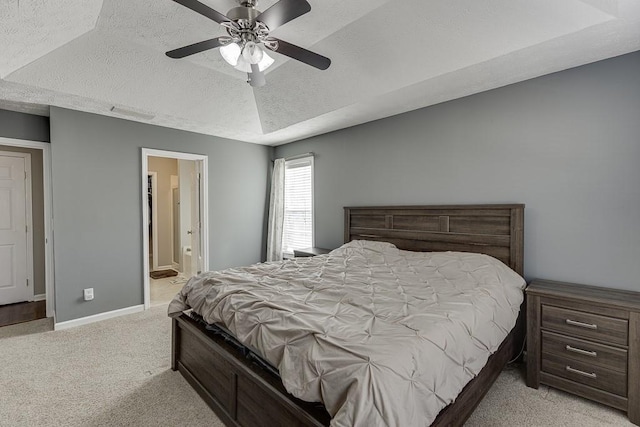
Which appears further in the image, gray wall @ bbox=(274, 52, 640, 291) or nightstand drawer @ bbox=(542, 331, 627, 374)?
gray wall @ bbox=(274, 52, 640, 291)

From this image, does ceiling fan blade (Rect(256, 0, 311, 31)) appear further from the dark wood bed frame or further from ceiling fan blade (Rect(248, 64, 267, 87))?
the dark wood bed frame

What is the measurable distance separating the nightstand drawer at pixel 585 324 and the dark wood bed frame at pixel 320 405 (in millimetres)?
373

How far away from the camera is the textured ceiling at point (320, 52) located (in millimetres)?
2111

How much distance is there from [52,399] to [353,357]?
2418mm

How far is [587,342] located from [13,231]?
6.67 m

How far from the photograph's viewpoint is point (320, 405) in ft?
→ 4.56

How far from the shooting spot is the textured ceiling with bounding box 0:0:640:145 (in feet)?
6.93

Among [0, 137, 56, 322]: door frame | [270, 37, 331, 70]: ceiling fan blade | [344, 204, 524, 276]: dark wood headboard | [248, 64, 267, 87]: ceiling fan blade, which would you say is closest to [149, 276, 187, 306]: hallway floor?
[0, 137, 56, 322]: door frame

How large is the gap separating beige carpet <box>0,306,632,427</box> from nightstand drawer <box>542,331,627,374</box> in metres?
0.32

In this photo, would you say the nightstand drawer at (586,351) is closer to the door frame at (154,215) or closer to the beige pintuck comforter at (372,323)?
the beige pintuck comforter at (372,323)

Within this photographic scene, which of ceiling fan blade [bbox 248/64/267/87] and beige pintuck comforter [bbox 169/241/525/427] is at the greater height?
ceiling fan blade [bbox 248/64/267/87]

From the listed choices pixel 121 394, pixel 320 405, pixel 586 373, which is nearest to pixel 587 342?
pixel 586 373

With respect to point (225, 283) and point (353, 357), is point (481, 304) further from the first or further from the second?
point (225, 283)

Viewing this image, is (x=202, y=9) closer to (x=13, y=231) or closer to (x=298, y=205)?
(x=298, y=205)
